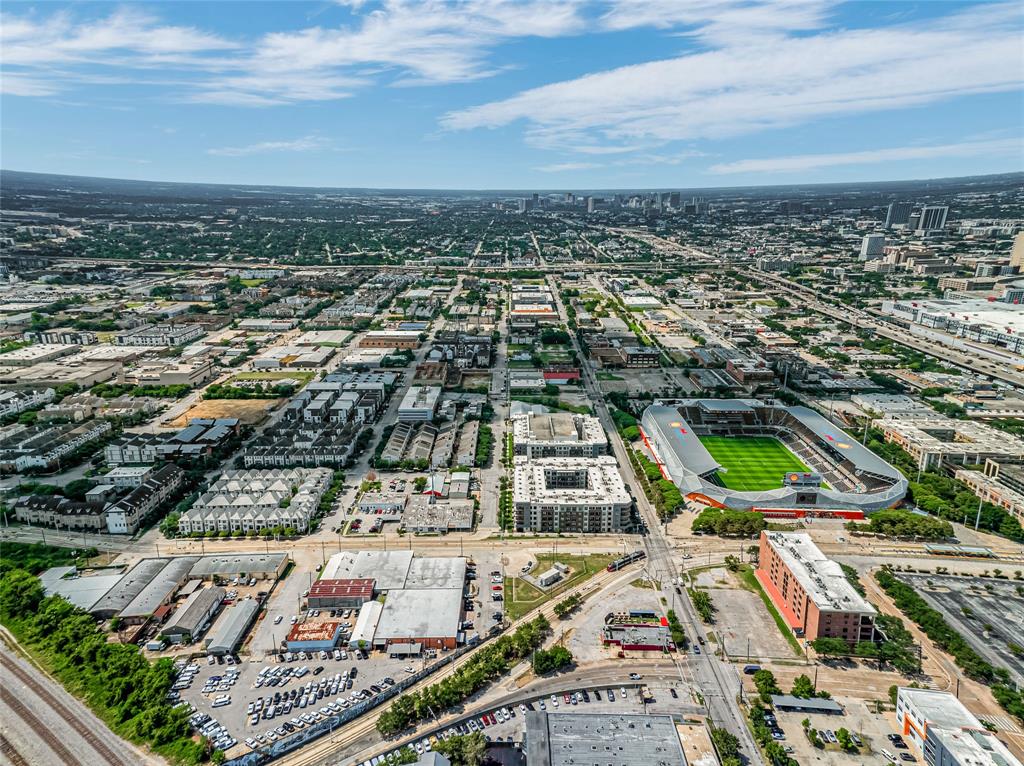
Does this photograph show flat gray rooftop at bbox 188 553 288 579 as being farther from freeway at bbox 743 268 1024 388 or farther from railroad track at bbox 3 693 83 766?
freeway at bbox 743 268 1024 388

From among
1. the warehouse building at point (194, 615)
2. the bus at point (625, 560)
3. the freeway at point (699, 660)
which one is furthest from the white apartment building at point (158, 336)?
the bus at point (625, 560)

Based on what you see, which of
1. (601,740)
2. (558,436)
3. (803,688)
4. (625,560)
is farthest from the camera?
(558,436)

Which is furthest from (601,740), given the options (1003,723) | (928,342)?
(928,342)

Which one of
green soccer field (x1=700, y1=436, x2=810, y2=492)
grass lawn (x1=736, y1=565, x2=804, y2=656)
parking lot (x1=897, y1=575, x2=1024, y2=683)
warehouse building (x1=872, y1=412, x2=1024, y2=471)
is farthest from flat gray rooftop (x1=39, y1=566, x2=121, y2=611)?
warehouse building (x1=872, y1=412, x2=1024, y2=471)

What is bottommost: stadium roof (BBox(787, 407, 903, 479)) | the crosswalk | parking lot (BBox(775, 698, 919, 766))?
parking lot (BBox(775, 698, 919, 766))

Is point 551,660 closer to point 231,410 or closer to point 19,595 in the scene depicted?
point 19,595
